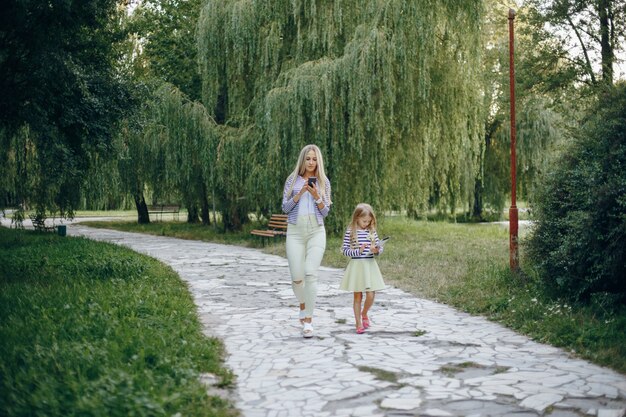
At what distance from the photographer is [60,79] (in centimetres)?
999

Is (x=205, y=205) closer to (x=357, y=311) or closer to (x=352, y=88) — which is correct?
(x=352, y=88)

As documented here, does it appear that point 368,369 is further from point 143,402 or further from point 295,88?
point 295,88

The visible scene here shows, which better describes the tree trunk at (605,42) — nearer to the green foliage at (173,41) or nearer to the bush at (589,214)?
the bush at (589,214)

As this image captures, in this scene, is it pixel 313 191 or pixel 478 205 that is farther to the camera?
pixel 478 205

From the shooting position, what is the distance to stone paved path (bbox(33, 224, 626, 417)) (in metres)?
4.53

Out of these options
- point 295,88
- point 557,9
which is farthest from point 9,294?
point 557,9

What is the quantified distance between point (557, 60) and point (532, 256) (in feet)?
29.8

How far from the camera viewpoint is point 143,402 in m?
4.14

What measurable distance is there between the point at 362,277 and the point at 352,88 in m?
9.75

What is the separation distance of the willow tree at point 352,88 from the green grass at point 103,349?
7757 millimetres

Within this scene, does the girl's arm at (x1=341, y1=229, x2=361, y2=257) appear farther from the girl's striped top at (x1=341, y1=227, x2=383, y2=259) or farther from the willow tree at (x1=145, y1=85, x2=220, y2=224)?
the willow tree at (x1=145, y1=85, x2=220, y2=224)

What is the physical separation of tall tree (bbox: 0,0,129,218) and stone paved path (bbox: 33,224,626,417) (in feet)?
12.1

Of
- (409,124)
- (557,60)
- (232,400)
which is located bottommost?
(232,400)

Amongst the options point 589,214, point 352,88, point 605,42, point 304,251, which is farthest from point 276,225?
point 589,214
